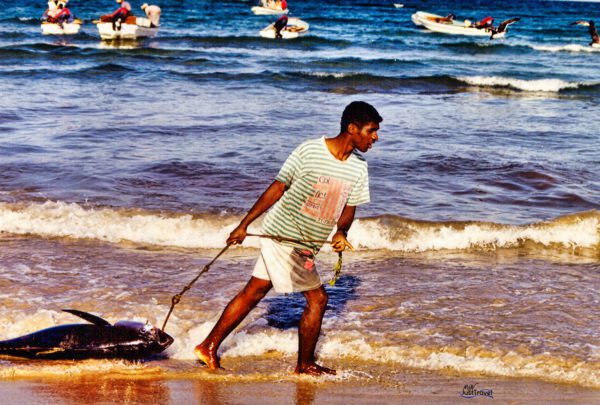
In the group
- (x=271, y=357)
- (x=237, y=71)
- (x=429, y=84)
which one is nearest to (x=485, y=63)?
(x=429, y=84)

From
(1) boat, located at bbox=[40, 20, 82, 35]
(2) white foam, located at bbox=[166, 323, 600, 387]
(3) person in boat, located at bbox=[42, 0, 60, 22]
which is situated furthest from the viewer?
(3) person in boat, located at bbox=[42, 0, 60, 22]

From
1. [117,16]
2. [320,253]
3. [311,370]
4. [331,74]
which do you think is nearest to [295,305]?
[311,370]

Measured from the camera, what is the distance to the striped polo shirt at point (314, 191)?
424cm

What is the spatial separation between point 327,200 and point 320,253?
3.27 metres

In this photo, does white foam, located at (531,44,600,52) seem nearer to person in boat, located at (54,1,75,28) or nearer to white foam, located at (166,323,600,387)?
person in boat, located at (54,1,75,28)

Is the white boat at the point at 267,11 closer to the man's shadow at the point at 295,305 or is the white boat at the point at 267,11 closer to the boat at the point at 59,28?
the boat at the point at 59,28

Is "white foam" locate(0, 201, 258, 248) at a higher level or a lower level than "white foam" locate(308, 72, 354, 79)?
lower

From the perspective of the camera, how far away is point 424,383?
477 centimetres

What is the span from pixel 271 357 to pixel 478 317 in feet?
5.71

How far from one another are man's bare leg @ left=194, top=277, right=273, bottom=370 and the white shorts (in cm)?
16

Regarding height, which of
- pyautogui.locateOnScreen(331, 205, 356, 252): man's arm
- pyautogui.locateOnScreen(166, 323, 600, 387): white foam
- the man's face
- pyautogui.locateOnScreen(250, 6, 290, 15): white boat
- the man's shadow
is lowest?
the man's shadow

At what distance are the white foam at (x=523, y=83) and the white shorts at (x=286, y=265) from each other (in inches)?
692

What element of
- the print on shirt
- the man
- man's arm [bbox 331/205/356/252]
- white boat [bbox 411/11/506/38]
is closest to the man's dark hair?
the man

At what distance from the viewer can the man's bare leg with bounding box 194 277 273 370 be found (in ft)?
15.1
